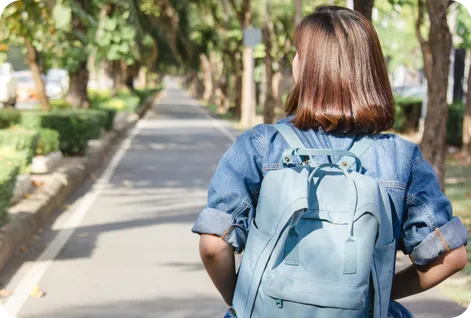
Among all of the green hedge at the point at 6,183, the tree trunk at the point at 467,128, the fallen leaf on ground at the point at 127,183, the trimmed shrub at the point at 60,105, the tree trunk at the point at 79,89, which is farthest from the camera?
the trimmed shrub at the point at 60,105

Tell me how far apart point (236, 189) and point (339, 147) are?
0.28 meters

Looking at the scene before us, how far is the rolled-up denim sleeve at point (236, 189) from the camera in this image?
2.25 meters

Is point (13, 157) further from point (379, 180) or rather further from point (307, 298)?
point (307, 298)

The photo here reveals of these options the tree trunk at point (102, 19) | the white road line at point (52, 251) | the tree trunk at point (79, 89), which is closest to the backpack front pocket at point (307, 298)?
the white road line at point (52, 251)

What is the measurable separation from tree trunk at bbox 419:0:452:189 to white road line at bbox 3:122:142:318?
4.51m

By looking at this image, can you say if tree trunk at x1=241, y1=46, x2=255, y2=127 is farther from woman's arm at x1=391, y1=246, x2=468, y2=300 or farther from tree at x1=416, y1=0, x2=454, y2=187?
woman's arm at x1=391, y1=246, x2=468, y2=300

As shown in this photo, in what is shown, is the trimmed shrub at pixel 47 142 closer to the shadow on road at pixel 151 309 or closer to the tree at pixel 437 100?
the tree at pixel 437 100

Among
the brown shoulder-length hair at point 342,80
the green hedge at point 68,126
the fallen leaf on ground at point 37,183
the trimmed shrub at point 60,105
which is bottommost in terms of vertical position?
the trimmed shrub at point 60,105

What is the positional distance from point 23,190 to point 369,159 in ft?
30.0

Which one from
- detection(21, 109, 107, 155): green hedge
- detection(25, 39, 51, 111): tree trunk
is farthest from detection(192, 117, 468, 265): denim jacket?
detection(25, 39, 51, 111): tree trunk

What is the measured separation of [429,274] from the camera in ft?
7.90

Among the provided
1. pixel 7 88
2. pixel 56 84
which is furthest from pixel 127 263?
pixel 56 84

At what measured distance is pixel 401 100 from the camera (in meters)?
29.0

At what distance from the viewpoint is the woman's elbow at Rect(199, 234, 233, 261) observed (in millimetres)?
2279
